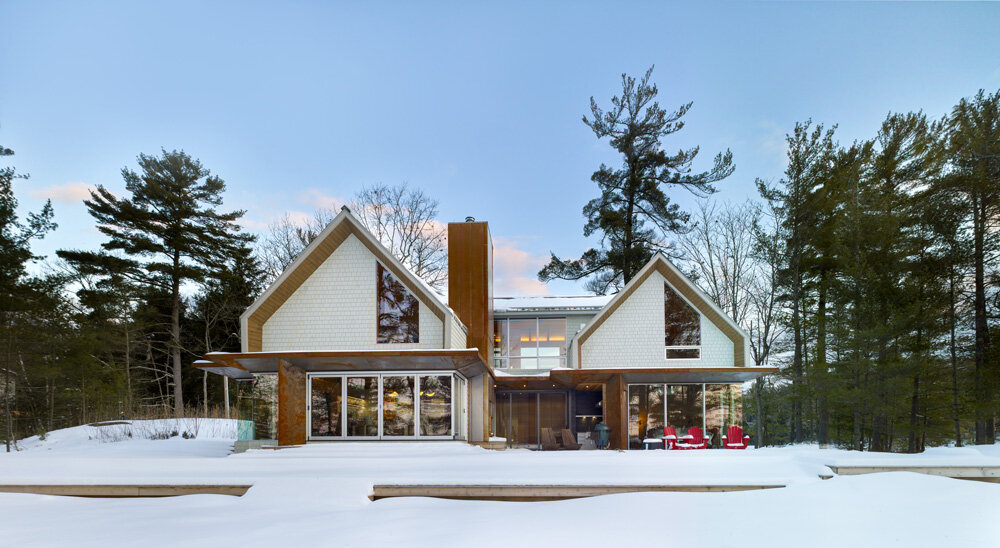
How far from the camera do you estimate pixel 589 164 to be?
28516 mm

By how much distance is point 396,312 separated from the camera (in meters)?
13.9

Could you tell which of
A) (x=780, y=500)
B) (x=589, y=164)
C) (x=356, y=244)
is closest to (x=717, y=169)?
(x=589, y=164)

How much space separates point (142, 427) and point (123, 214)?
13.2 metres

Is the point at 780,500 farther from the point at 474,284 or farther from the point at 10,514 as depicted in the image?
the point at 474,284

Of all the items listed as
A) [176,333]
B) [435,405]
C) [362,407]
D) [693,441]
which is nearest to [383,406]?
[362,407]

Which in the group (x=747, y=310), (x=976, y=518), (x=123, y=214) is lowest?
(x=976, y=518)

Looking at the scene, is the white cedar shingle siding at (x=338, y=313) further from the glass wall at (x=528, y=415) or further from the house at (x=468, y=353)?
the glass wall at (x=528, y=415)

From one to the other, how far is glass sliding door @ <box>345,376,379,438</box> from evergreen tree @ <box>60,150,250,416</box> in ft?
49.1

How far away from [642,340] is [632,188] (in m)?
11.9

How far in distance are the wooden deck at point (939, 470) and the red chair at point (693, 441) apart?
312 inches

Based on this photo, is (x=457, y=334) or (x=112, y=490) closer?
(x=112, y=490)

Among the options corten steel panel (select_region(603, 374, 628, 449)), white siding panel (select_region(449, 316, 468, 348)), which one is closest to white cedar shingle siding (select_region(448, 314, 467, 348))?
white siding panel (select_region(449, 316, 468, 348))

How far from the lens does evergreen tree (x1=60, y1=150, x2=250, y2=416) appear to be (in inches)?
1015

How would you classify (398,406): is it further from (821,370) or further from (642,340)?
(821,370)
